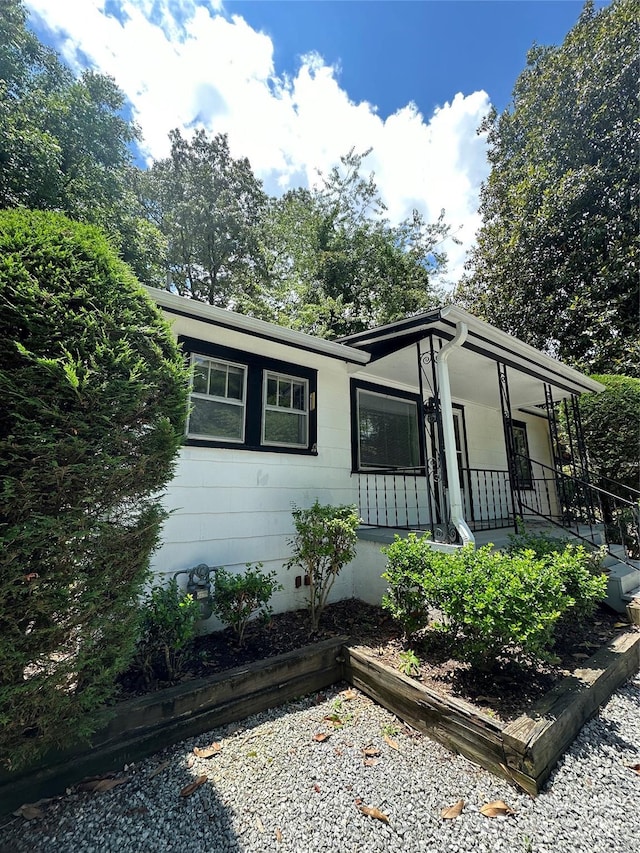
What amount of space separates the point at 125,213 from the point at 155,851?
47.6 feet

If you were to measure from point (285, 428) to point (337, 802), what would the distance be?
3.58 metres

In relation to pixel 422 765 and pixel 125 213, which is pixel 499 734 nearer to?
pixel 422 765

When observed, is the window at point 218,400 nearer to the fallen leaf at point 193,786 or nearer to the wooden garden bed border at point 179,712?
the wooden garden bed border at point 179,712

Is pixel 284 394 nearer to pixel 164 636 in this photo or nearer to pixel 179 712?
pixel 164 636

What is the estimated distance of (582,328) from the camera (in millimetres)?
11984

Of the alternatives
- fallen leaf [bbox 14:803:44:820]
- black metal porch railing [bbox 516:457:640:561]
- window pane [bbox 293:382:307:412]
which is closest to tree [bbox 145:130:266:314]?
window pane [bbox 293:382:307:412]

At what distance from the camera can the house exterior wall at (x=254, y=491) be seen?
150 inches

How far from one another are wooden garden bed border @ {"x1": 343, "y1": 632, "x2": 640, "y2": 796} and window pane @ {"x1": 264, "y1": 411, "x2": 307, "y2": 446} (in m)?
2.52

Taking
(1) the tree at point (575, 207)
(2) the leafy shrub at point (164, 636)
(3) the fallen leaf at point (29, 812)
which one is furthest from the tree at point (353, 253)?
(3) the fallen leaf at point (29, 812)

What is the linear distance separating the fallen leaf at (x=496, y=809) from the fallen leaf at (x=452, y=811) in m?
0.11

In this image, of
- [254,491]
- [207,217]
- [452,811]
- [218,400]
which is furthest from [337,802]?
[207,217]

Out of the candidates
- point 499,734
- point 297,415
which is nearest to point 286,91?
point 297,415

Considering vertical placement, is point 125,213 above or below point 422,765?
above

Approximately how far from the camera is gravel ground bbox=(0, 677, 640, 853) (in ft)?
5.83
